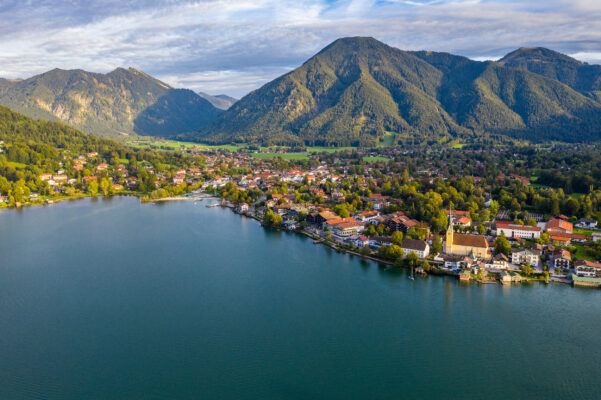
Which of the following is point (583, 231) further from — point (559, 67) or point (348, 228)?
point (559, 67)

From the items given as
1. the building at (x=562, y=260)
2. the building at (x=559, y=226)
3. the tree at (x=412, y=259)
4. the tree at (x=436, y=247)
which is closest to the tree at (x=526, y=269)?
the building at (x=562, y=260)

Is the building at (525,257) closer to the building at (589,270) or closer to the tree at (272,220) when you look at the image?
the building at (589,270)

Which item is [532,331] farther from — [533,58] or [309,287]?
[533,58]

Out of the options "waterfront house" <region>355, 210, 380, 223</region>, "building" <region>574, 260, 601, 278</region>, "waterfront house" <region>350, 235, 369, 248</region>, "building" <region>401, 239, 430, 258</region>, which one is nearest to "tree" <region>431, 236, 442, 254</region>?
"building" <region>401, 239, 430, 258</region>

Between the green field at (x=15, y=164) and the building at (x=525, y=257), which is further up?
the green field at (x=15, y=164)

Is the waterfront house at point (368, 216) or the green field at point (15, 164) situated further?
the green field at point (15, 164)

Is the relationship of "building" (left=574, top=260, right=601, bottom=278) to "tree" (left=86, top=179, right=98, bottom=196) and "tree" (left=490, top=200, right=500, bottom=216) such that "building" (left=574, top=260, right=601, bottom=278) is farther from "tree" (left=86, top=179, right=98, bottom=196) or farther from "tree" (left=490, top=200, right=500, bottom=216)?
"tree" (left=86, top=179, right=98, bottom=196)
